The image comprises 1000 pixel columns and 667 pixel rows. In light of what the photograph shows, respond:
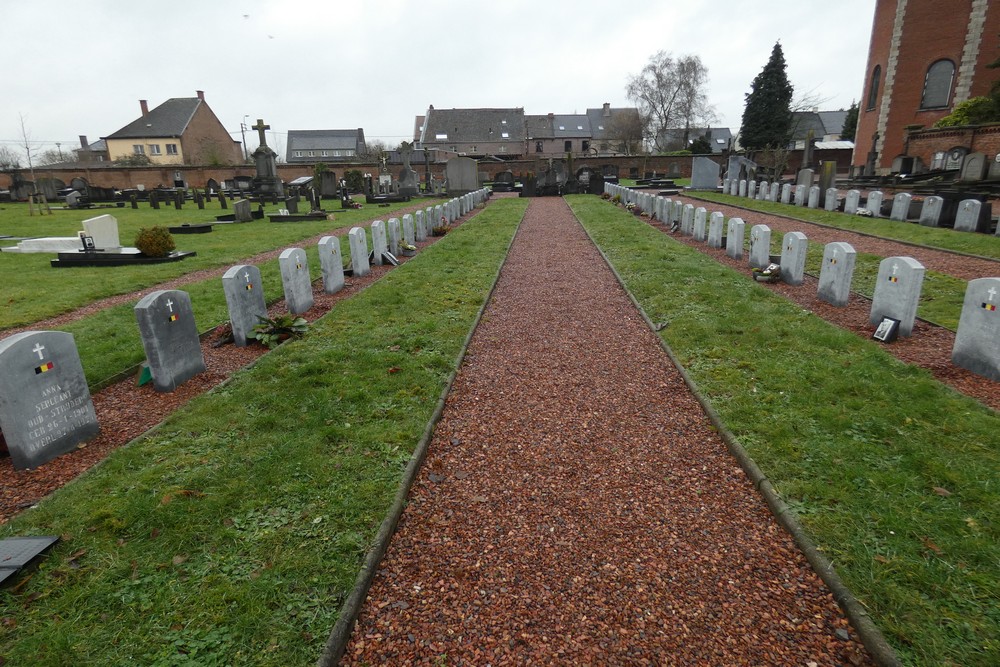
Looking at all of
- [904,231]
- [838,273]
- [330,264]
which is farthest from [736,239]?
[330,264]

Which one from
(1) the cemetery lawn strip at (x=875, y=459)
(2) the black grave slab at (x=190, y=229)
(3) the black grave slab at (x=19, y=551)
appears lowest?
(1) the cemetery lawn strip at (x=875, y=459)

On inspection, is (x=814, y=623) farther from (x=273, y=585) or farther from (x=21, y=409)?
(x=21, y=409)

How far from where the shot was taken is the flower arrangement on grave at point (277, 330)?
22.5 feet

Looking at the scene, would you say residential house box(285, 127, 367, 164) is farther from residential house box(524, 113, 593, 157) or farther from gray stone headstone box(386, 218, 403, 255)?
gray stone headstone box(386, 218, 403, 255)

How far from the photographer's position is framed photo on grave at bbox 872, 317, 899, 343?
6418 mm

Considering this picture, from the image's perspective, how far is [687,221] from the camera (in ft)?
51.1

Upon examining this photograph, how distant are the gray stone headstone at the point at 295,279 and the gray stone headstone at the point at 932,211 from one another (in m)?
16.8

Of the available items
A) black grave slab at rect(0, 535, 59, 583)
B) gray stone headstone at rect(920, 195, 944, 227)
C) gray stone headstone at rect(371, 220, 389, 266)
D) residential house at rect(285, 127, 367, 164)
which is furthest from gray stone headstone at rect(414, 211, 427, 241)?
residential house at rect(285, 127, 367, 164)

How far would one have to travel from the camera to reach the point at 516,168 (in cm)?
5297

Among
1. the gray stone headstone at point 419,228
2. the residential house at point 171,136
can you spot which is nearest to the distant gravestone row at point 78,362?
the gray stone headstone at point 419,228

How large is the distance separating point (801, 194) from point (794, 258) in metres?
15.2

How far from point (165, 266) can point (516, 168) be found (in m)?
44.5

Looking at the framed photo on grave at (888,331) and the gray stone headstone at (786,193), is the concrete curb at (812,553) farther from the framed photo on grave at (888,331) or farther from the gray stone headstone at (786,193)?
the gray stone headstone at (786,193)

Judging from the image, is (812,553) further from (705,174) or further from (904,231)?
(705,174)
